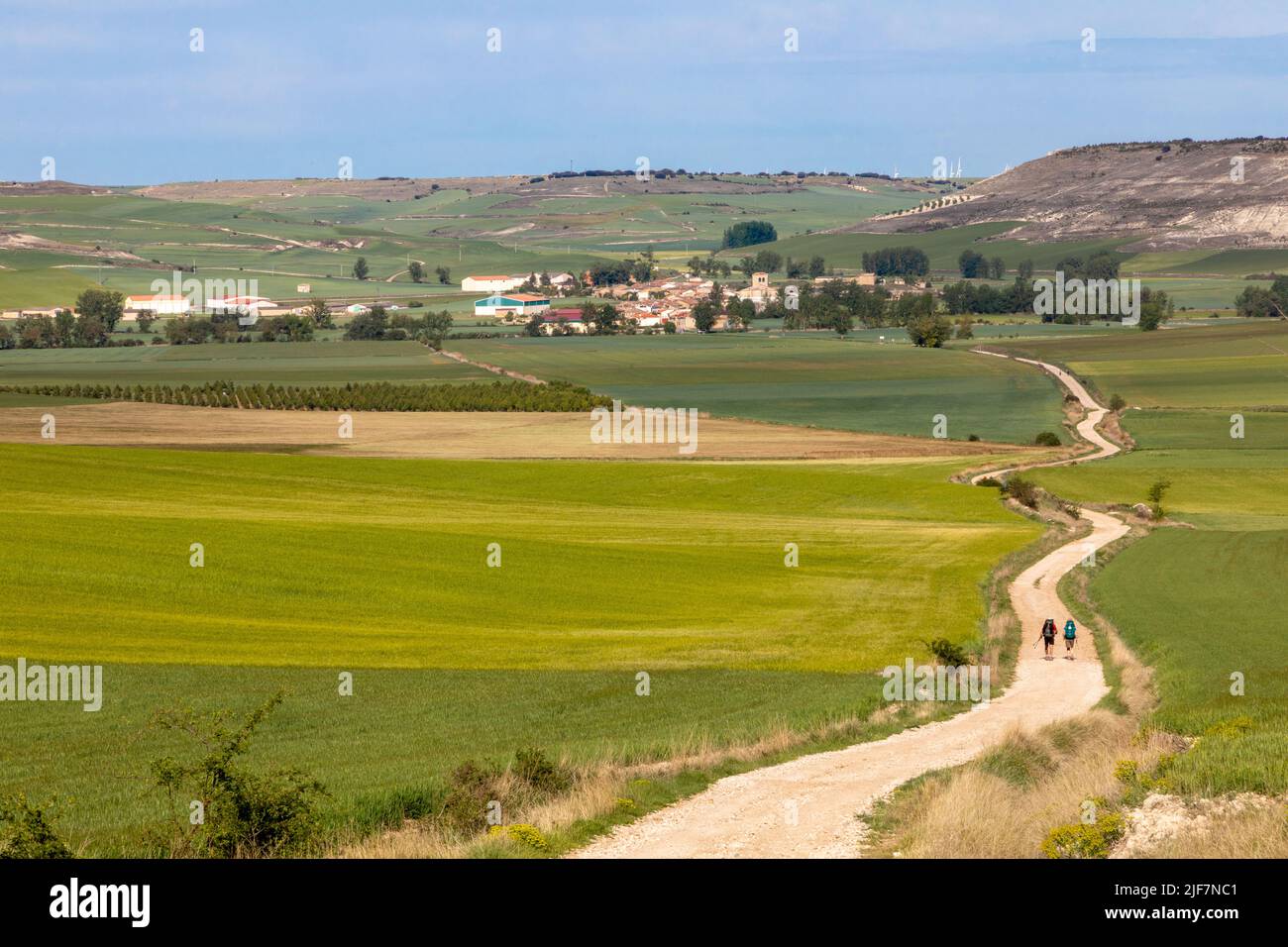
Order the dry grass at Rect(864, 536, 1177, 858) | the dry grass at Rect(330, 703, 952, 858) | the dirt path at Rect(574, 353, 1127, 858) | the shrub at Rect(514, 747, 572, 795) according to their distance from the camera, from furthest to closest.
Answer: the shrub at Rect(514, 747, 572, 795) → the dirt path at Rect(574, 353, 1127, 858) → the dry grass at Rect(330, 703, 952, 858) → the dry grass at Rect(864, 536, 1177, 858)

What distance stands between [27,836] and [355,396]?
102 m

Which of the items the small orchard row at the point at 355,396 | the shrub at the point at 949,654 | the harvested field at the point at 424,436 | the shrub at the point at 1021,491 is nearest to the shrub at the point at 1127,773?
the shrub at the point at 949,654

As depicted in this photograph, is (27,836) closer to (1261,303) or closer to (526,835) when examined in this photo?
(526,835)

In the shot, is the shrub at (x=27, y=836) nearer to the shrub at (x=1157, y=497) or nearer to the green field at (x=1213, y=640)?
the green field at (x=1213, y=640)

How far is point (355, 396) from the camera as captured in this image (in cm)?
11444

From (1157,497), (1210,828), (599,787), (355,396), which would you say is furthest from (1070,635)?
(355,396)

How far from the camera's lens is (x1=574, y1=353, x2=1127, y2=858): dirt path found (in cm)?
1681

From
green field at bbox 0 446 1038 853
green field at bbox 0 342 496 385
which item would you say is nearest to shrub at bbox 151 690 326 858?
green field at bbox 0 446 1038 853

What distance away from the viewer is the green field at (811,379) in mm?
109688

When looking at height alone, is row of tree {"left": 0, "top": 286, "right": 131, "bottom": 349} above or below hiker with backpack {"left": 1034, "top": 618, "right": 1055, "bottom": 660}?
above

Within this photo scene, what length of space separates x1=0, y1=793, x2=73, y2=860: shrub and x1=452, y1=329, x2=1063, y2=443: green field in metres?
89.2

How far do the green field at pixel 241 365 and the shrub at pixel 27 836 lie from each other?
11493cm

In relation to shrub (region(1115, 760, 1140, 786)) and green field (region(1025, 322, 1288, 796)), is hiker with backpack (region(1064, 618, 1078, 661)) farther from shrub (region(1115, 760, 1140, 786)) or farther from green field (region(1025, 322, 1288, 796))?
shrub (region(1115, 760, 1140, 786))

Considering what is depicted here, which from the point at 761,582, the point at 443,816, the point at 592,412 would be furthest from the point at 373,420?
the point at 443,816
